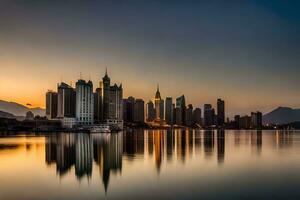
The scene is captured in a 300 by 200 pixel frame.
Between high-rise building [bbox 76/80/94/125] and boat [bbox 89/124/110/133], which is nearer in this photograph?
boat [bbox 89/124/110/133]

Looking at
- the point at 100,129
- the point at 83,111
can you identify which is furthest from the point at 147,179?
the point at 83,111

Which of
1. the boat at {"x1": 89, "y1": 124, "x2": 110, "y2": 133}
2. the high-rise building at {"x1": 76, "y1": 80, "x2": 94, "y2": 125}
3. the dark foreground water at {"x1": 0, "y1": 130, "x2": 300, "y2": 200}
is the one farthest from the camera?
the high-rise building at {"x1": 76, "y1": 80, "x2": 94, "y2": 125}

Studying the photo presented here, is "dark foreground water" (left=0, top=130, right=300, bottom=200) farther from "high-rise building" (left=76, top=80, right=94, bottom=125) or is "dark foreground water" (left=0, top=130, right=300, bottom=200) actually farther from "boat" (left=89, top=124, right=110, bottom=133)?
"high-rise building" (left=76, top=80, right=94, bottom=125)

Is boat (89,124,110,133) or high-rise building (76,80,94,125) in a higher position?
high-rise building (76,80,94,125)

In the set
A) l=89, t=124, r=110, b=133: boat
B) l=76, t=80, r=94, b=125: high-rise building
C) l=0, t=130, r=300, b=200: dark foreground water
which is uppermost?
l=76, t=80, r=94, b=125: high-rise building

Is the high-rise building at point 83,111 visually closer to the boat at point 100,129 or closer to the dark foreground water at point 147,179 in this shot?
the boat at point 100,129

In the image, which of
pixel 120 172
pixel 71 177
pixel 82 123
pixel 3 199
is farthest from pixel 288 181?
pixel 82 123

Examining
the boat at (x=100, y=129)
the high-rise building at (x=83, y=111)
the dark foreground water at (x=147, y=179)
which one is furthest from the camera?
the high-rise building at (x=83, y=111)

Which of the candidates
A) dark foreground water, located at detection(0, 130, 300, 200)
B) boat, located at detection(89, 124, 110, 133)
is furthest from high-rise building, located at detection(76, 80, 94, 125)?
dark foreground water, located at detection(0, 130, 300, 200)

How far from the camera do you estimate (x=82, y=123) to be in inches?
7392

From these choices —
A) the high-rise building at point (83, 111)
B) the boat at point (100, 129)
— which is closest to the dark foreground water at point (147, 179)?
the boat at point (100, 129)

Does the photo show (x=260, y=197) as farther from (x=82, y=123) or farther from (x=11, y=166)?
(x=82, y=123)

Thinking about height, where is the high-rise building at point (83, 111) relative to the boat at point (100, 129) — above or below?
above

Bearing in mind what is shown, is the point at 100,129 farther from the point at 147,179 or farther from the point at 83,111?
→ the point at 147,179
